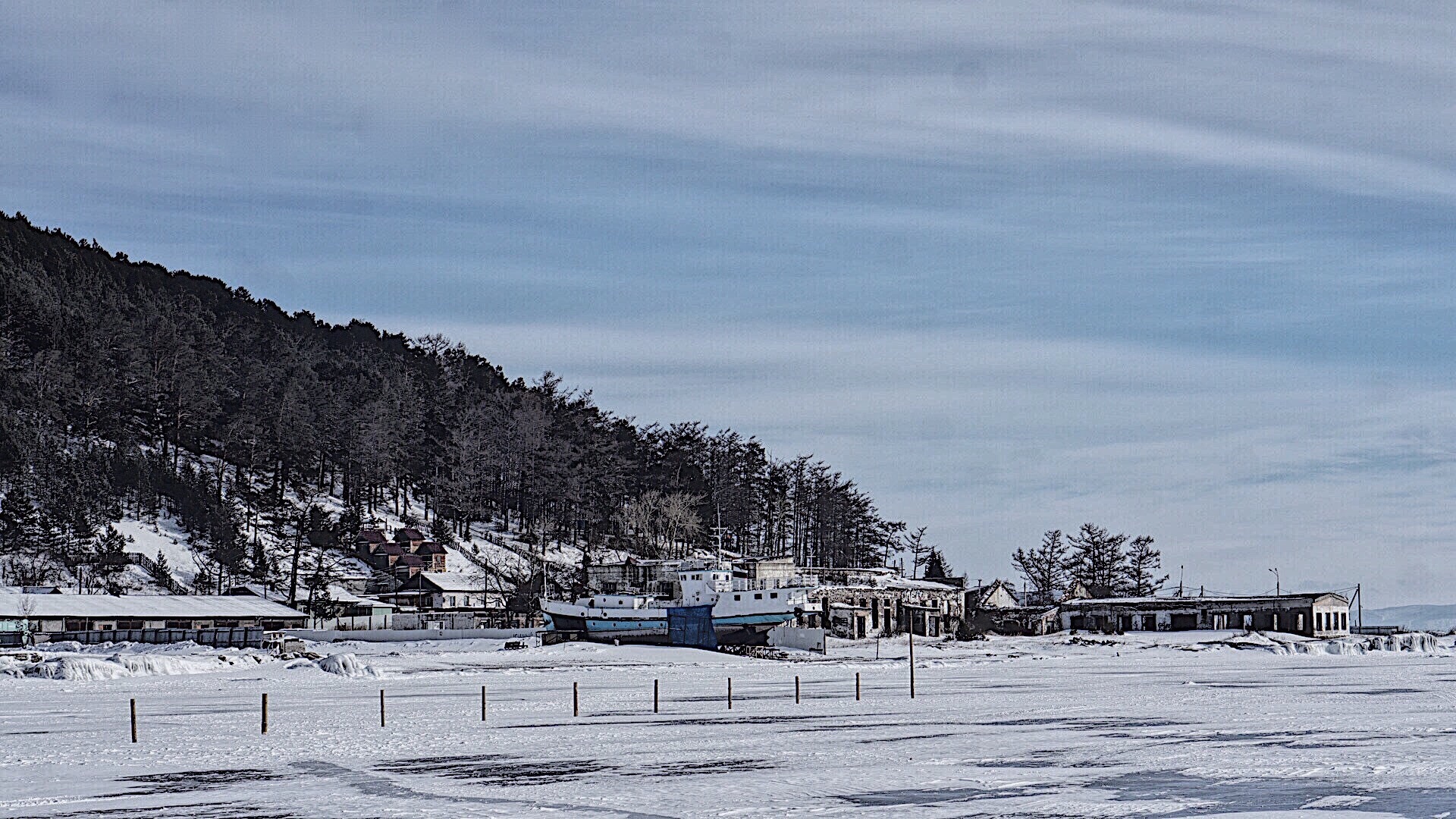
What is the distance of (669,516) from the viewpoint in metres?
136

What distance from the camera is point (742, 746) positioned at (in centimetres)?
2933

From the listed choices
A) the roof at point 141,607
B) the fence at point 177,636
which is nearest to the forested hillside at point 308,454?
the roof at point 141,607

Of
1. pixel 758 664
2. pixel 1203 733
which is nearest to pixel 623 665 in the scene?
pixel 758 664

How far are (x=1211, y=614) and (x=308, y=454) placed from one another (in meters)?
89.7

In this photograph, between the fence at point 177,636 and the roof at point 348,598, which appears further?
the roof at point 348,598

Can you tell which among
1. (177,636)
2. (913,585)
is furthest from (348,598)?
(913,585)

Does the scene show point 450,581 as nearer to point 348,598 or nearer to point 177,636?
point 348,598

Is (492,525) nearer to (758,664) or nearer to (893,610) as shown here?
(893,610)

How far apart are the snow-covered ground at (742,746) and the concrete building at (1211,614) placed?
51.2 m

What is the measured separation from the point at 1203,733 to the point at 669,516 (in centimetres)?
10611

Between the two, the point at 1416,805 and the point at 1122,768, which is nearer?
the point at 1416,805

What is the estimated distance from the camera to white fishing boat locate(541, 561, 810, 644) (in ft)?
304

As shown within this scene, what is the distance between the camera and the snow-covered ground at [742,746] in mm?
21344

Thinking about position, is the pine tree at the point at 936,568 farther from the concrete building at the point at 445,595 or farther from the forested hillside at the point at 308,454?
the concrete building at the point at 445,595
